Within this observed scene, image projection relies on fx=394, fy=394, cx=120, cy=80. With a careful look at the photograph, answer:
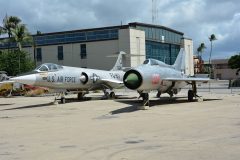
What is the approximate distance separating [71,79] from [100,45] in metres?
41.3

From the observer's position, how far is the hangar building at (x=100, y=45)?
2579 inches

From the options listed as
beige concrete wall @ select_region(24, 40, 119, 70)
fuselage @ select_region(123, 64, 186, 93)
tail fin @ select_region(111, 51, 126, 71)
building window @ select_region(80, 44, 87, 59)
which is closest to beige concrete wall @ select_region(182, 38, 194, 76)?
beige concrete wall @ select_region(24, 40, 119, 70)

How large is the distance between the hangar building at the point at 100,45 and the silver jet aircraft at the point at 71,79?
3203 cm

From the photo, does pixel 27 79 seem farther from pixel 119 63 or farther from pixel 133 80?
pixel 119 63

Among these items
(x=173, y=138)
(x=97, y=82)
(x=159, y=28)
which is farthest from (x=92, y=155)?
(x=159, y=28)

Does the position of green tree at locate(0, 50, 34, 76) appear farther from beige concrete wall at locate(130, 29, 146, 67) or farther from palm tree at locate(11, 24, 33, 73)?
beige concrete wall at locate(130, 29, 146, 67)

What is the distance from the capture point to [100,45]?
67.5 metres

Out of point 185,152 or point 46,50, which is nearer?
point 185,152

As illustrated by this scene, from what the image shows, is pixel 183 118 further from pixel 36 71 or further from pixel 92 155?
pixel 36 71

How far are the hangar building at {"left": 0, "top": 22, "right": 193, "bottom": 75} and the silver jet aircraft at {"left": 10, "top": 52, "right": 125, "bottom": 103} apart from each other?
32.0m

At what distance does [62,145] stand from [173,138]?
2.90 m

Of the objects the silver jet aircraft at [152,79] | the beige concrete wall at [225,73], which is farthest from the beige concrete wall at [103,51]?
the beige concrete wall at [225,73]

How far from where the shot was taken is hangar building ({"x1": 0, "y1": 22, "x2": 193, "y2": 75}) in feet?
215

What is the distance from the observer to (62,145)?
9.87 metres
